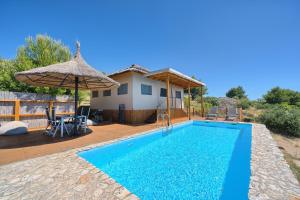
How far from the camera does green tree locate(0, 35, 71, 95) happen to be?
34.8 feet

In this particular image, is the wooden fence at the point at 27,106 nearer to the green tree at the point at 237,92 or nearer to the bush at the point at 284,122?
the bush at the point at 284,122

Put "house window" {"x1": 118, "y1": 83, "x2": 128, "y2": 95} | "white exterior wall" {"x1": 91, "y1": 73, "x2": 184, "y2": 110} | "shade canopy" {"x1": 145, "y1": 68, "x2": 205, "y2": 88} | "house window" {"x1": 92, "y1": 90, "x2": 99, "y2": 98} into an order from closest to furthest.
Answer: "shade canopy" {"x1": 145, "y1": 68, "x2": 205, "y2": 88} < "white exterior wall" {"x1": 91, "y1": 73, "x2": 184, "y2": 110} < "house window" {"x1": 118, "y1": 83, "x2": 128, "y2": 95} < "house window" {"x1": 92, "y1": 90, "x2": 99, "y2": 98}

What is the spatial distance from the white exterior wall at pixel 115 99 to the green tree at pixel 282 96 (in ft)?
121

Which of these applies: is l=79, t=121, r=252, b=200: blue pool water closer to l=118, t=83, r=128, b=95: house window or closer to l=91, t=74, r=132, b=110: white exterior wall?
l=91, t=74, r=132, b=110: white exterior wall

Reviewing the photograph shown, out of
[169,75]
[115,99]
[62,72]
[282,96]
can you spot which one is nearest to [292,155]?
[169,75]

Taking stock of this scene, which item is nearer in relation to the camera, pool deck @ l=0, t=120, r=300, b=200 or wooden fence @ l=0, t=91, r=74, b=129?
pool deck @ l=0, t=120, r=300, b=200

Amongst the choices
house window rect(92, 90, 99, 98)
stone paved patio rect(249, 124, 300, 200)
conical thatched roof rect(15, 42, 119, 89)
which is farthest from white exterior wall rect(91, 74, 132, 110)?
stone paved patio rect(249, 124, 300, 200)

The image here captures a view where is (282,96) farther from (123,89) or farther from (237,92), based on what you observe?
(123,89)

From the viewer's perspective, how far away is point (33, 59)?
11.8 metres

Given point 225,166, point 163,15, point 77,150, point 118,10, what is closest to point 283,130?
point 225,166

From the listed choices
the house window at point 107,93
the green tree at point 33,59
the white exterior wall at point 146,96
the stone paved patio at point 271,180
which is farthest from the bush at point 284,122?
the green tree at point 33,59

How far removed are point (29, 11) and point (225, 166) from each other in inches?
494

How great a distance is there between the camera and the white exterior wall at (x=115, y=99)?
10.1 m

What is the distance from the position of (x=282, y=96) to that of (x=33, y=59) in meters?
46.2
